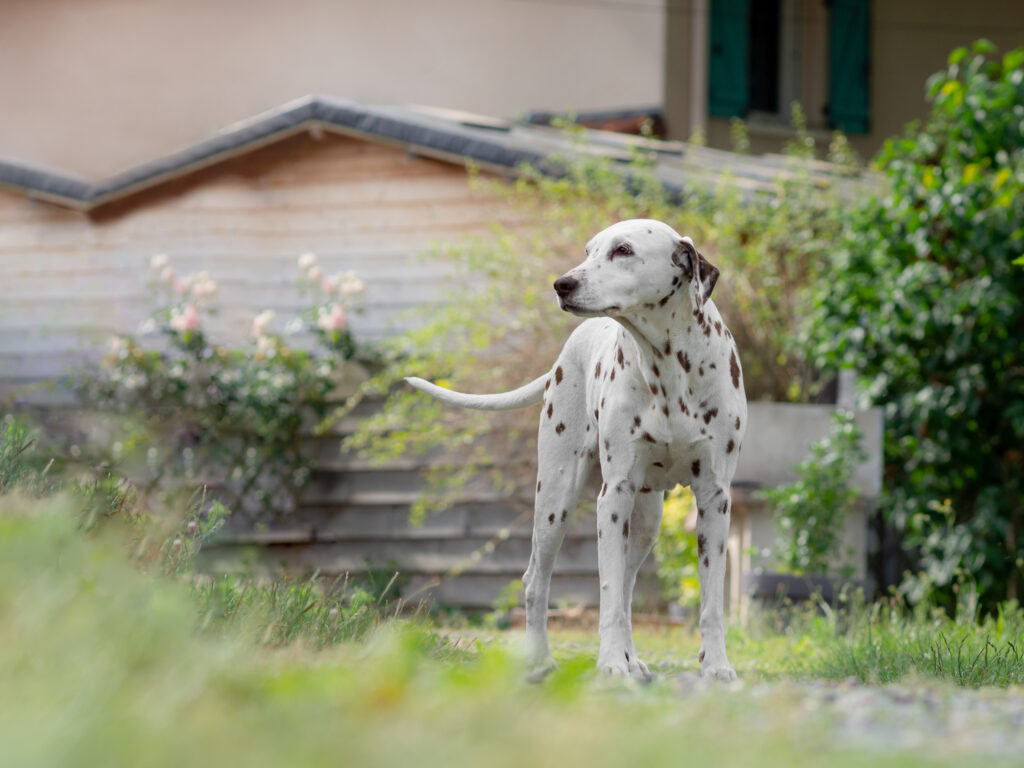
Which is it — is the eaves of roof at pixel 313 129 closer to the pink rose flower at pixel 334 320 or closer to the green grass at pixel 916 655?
the pink rose flower at pixel 334 320

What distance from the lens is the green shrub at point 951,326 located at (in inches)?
254

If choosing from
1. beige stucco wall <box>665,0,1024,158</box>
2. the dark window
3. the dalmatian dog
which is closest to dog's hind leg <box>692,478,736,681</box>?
the dalmatian dog

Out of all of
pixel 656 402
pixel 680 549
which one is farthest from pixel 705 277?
pixel 680 549

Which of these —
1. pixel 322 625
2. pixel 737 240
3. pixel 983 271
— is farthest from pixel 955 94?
pixel 322 625

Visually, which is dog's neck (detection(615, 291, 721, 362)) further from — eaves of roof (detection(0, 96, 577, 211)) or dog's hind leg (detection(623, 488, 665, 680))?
eaves of roof (detection(0, 96, 577, 211))

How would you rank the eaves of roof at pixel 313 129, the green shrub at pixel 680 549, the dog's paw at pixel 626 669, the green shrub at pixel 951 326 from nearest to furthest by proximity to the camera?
the dog's paw at pixel 626 669 → the green shrub at pixel 951 326 → the green shrub at pixel 680 549 → the eaves of roof at pixel 313 129

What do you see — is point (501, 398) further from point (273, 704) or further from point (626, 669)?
A: point (273, 704)

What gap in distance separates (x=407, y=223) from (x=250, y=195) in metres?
1.54

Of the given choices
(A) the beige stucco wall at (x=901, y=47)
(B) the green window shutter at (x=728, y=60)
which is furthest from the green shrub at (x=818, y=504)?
(A) the beige stucco wall at (x=901, y=47)

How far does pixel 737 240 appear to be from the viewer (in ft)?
25.6

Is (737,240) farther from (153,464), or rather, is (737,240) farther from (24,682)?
(24,682)

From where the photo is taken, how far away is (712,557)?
3.45 m

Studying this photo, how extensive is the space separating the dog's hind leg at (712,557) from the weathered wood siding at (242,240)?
229 inches

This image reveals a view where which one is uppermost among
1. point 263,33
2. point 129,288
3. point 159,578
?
point 263,33
